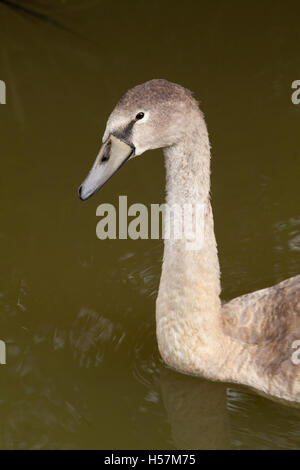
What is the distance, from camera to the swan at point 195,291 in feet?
11.1

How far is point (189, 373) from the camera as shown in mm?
3922

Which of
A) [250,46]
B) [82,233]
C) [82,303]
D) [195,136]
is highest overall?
[250,46]

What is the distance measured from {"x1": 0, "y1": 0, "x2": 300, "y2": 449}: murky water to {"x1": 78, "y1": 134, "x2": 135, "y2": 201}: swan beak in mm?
1030

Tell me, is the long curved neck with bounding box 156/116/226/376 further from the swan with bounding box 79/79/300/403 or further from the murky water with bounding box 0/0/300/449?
the murky water with bounding box 0/0/300/449

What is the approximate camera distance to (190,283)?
3.72 meters

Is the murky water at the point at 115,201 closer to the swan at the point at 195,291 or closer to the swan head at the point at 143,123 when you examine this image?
the swan at the point at 195,291

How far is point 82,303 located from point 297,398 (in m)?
1.41

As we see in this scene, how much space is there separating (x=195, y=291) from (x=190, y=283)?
5cm

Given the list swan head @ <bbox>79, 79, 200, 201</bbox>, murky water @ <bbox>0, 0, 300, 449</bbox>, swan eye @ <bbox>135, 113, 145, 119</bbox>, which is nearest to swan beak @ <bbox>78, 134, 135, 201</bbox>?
swan head @ <bbox>79, 79, 200, 201</bbox>

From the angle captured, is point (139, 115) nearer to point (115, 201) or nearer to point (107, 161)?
point (107, 161)

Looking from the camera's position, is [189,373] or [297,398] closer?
[297,398]

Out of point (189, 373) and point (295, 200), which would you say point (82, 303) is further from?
point (295, 200)

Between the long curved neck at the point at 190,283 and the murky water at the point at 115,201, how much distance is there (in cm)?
19

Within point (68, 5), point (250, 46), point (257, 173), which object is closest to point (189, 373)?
point (257, 173)
